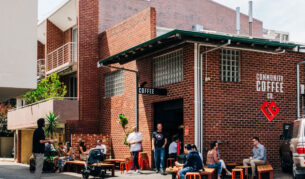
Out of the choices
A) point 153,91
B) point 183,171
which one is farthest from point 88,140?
point 183,171

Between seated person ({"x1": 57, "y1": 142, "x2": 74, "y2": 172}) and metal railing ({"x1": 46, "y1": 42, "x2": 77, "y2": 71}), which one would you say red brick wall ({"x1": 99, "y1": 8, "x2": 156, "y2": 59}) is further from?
seated person ({"x1": 57, "y1": 142, "x2": 74, "y2": 172})

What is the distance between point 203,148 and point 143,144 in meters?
3.80

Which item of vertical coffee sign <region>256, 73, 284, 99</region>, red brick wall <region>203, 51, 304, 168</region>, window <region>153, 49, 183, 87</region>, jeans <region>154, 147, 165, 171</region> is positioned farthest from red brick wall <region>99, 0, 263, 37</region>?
vertical coffee sign <region>256, 73, 284, 99</region>

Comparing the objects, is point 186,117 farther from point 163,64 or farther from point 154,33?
point 154,33

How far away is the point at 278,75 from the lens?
1791 centimetres

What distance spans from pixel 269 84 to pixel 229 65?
185 centimetres

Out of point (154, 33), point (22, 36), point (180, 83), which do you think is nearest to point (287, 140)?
point (180, 83)

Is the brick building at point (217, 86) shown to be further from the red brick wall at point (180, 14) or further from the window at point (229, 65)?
the red brick wall at point (180, 14)

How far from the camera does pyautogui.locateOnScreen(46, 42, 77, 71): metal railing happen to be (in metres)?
25.1

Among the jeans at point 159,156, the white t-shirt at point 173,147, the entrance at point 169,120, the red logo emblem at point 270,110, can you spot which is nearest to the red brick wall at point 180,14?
the entrance at point 169,120

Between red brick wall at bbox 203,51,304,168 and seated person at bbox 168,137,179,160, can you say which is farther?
seated person at bbox 168,137,179,160

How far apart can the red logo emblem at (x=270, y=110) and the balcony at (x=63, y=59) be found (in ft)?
36.0

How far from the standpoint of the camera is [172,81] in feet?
58.0

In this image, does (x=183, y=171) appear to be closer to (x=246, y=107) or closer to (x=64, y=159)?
(x=246, y=107)
